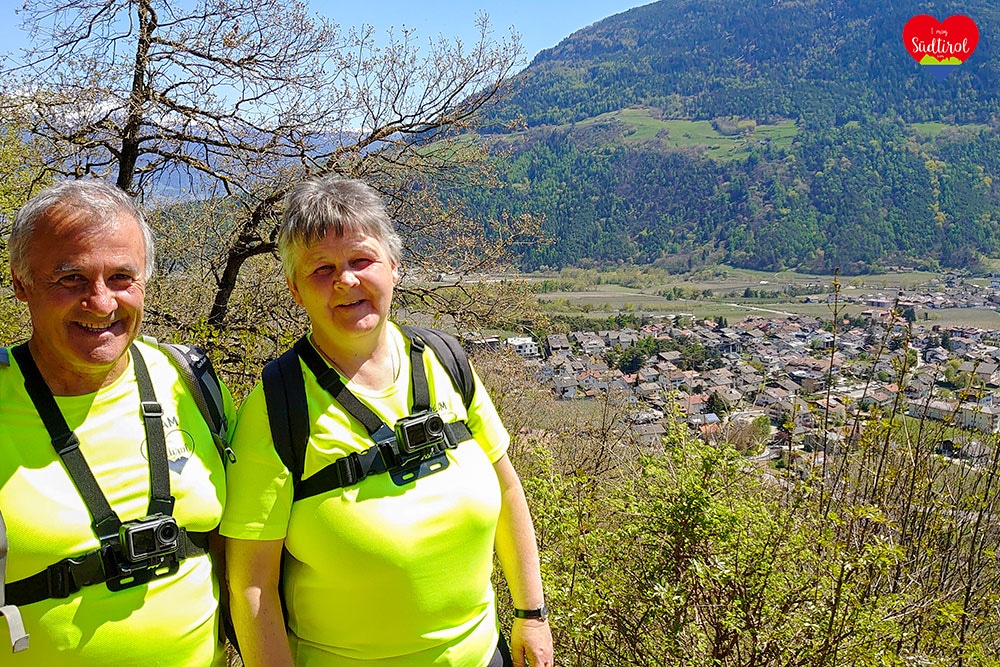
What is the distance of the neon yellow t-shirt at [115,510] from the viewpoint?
52.7 inches

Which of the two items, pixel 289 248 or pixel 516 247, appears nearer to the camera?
pixel 289 248

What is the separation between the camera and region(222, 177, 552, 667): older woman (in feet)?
4.87

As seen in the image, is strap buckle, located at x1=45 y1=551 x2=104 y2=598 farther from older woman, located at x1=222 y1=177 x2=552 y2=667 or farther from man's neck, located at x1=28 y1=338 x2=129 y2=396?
man's neck, located at x1=28 y1=338 x2=129 y2=396

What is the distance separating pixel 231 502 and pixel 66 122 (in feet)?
24.0

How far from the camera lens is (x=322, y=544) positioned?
1485 millimetres

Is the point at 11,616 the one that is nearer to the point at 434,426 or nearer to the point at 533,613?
the point at 434,426

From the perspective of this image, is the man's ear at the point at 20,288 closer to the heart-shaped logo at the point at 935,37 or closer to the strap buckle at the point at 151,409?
the strap buckle at the point at 151,409

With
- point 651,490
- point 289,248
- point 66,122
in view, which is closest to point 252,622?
point 289,248

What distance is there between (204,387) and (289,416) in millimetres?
333

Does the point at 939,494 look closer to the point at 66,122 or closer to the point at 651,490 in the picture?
the point at 651,490

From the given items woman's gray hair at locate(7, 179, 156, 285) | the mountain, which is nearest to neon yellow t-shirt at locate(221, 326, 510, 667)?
woman's gray hair at locate(7, 179, 156, 285)

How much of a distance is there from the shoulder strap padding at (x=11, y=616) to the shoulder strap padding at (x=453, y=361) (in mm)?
980

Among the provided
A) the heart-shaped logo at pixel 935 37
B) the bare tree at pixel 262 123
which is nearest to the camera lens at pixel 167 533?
the bare tree at pixel 262 123

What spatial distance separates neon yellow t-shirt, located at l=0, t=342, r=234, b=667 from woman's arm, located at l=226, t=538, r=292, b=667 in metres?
0.10
